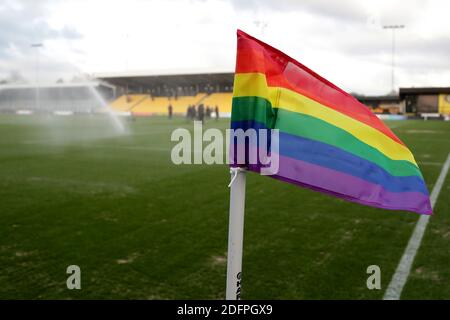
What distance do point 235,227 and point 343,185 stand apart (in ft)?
1.76

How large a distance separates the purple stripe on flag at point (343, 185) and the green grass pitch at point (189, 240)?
1991 millimetres

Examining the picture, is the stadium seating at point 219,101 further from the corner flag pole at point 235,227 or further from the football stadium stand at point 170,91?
the corner flag pole at point 235,227

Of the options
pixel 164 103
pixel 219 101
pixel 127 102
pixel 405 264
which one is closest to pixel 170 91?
pixel 164 103

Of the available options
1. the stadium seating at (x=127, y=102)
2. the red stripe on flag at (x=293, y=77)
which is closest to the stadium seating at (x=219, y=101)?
the stadium seating at (x=127, y=102)

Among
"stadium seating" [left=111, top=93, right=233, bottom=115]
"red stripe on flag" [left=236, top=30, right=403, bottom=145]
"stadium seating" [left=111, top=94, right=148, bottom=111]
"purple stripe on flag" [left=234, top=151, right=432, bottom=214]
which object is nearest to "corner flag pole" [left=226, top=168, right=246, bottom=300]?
"purple stripe on flag" [left=234, top=151, right=432, bottom=214]

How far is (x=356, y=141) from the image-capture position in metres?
2.13

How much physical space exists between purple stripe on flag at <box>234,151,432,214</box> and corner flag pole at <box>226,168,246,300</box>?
0.19m

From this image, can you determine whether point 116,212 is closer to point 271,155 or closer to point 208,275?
point 208,275

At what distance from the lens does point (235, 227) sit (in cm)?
200

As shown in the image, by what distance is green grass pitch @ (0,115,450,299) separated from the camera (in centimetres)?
402

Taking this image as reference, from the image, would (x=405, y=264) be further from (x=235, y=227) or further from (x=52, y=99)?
(x=52, y=99)

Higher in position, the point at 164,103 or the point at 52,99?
the point at 52,99
